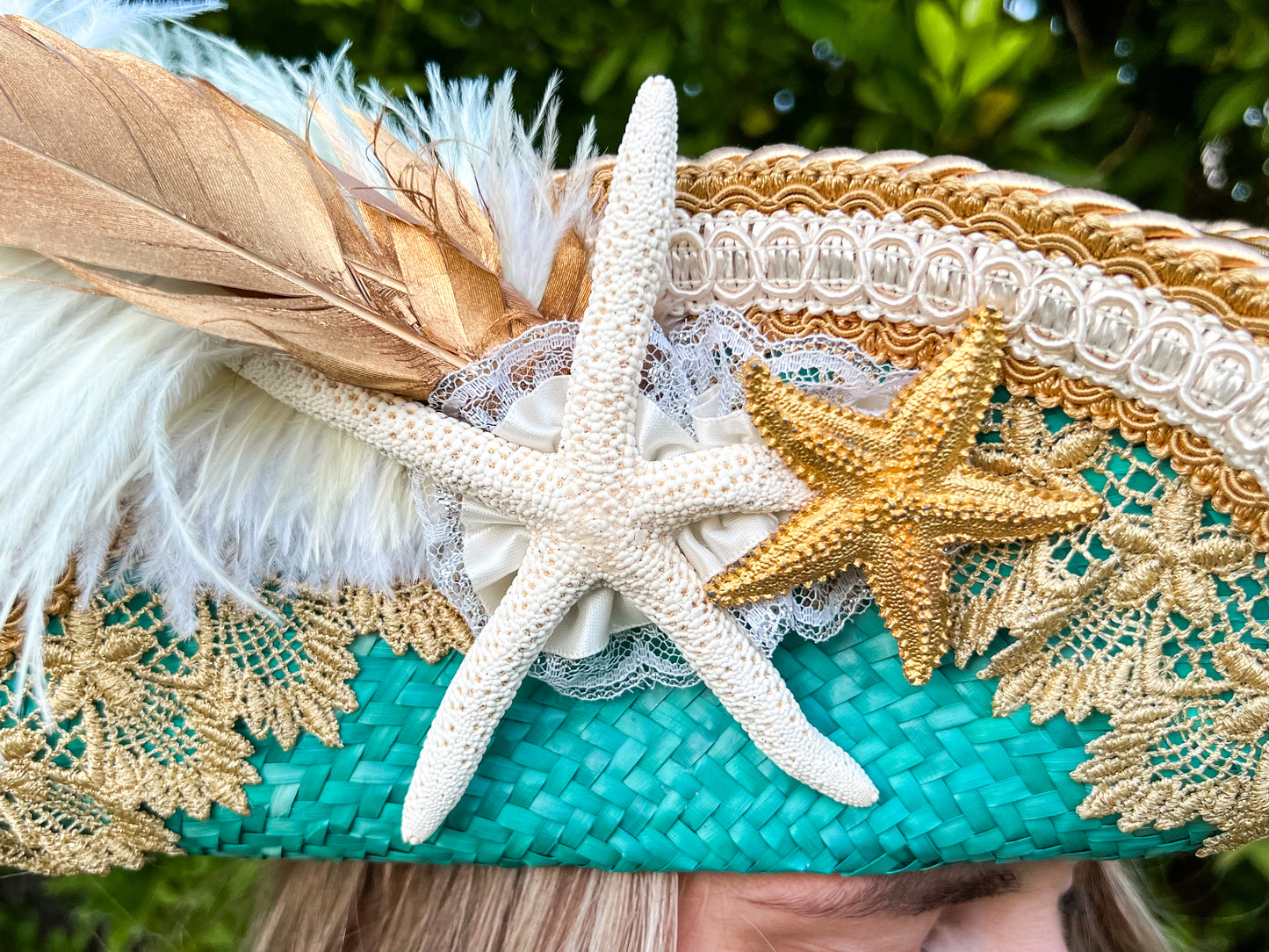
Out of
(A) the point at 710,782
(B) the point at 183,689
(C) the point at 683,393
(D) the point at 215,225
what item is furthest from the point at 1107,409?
(B) the point at 183,689

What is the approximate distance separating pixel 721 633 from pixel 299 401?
1.24 ft

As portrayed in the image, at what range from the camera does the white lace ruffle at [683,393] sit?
70cm

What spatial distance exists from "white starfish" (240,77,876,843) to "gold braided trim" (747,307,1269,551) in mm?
122

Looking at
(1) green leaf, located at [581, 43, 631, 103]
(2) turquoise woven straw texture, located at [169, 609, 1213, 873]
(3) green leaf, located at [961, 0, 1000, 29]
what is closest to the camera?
(2) turquoise woven straw texture, located at [169, 609, 1213, 873]

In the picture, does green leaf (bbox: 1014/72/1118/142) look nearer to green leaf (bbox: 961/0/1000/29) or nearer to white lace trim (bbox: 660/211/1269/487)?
green leaf (bbox: 961/0/1000/29)

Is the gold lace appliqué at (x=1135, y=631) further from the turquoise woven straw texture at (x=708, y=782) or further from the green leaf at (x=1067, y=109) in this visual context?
the green leaf at (x=1067, y=109)

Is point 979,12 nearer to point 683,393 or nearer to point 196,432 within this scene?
point 683,393

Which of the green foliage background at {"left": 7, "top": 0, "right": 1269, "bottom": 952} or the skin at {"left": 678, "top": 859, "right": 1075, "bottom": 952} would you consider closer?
the skin at {"left": 678, "top": 859, "right": 1075, "bottom": 952}

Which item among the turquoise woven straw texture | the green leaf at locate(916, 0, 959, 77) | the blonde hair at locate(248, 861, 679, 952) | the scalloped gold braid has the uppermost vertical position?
the green leaf at locate(916, 0, 959, 77)

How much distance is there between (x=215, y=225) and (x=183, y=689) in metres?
0.39

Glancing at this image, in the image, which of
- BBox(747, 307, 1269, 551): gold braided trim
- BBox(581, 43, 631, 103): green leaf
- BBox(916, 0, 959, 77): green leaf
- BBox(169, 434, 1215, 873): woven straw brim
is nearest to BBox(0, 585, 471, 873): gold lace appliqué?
BBox(169, 434, 1215, 873): woven straw brim

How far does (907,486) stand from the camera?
2.18 ft

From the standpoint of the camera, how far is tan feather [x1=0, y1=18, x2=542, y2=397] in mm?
652

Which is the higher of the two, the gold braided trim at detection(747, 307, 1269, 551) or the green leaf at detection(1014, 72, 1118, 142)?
the green leaf at detection(1014, 72, 1118, 142)
